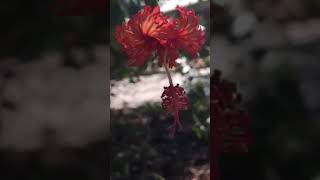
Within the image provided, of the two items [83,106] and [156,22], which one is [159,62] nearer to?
[156,22]

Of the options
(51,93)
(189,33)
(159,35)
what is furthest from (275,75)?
(51,93)

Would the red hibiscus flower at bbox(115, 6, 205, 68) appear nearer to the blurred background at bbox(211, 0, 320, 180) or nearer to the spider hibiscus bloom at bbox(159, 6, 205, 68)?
the spider hibiscus bloom at bbox(159, 6, 205, 68)

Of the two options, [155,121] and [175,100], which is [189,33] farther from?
[155,121]

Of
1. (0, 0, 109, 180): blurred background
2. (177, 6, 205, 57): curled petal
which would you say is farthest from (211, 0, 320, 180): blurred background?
(0, 0, 109, 180): blurred background

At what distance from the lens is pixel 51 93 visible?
2.12m

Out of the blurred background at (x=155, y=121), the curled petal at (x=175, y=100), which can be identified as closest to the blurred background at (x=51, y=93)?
the blurred background at (x=155, y=121)

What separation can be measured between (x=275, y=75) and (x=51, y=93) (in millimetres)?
910

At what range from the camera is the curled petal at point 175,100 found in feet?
7.09

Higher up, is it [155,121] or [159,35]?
[159,35]

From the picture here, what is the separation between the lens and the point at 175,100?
2158 mm

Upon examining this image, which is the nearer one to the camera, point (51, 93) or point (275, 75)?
point (51, 93)

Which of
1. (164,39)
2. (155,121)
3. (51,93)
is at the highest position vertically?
(164,39)

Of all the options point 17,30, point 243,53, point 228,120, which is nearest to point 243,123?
point 228,120

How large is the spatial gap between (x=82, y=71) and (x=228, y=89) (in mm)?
590
